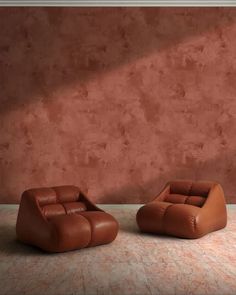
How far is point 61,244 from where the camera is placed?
4.43 m

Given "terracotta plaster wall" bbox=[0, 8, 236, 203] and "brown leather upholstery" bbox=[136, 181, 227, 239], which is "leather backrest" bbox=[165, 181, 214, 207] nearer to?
"brown leather upholstery" bbox=[136, 181, 227, 239]

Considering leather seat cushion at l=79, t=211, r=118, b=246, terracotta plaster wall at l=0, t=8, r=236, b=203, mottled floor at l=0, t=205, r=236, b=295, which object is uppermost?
terracotta plaster wall at l=0, t=8, r=236, b=203

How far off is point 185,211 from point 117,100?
2.65 metres

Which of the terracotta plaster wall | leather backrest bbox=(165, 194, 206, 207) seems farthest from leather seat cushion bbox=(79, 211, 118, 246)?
the terracotta plaster wall

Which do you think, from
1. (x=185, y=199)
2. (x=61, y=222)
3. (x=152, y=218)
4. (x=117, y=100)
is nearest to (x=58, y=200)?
(x=61, y=222)

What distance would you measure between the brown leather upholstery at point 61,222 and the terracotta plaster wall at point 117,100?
72.2 inches

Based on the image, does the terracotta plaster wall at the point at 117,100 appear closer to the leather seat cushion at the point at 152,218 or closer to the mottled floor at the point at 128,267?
the leather seat cushion at the point at 152,218

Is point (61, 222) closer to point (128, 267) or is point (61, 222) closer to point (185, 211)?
point (128, 267)

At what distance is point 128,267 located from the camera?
4094mm

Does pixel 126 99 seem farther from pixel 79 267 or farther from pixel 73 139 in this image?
pixel 79 267

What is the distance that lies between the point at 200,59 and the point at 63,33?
230 cm

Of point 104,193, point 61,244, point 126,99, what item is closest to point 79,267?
point 61,244

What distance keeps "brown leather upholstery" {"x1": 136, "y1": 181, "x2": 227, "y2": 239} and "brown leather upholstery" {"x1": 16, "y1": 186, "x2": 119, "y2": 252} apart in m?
0.60

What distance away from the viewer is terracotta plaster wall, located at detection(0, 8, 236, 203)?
7.06m
